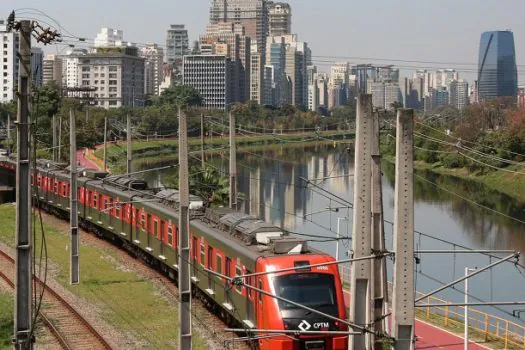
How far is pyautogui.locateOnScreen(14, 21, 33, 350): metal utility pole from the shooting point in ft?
43.3

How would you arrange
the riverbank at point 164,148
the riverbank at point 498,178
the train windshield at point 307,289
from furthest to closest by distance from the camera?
the riverbank at point 164,148 < the riverbank at point 498,178 < the train windshield at point 307,289

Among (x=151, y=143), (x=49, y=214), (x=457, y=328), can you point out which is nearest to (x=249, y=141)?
(x=151, y=143)

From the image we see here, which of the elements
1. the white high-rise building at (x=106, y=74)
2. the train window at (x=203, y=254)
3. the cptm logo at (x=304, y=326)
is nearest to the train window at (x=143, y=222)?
the train window at (x=203, y=254)

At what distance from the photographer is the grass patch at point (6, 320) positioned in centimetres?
2017

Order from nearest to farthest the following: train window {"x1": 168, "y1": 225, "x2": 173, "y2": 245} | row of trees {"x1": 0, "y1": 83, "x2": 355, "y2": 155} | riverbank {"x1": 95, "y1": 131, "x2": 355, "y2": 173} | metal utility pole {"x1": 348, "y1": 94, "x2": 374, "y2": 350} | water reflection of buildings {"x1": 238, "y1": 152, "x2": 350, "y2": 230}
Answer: metal utility pole {"x1": 348, "y1": 94, "x2": 374, "y2": 350}
train window {"x1": 168, "y1": 225, "x2": 173, "y2": 245}
water reflection of buildings {"x1": 238, "y1": 152, "x2": 350, "y2": 230}
row of trees {"x1": 0, "y1": 83, "x2": 355, "y2": 155}
riverbank {"x1": 95, "y1": 131, "x2": 355, "y2": 173}

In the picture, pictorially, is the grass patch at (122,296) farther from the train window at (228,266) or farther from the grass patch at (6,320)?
the grass patch at (6,320)

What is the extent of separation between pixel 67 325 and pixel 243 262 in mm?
5832

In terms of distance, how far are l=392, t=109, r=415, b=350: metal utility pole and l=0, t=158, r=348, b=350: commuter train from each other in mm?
3316

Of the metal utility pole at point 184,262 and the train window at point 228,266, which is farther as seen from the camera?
the train window at point 228,266

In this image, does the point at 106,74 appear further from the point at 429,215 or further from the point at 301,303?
the point at 301,303

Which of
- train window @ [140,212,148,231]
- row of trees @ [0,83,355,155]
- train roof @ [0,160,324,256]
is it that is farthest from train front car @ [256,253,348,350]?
train window @ [140,212,148,231]

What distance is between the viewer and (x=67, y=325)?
21.8m

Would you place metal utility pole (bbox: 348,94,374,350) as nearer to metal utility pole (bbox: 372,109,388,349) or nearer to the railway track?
metal utility pole (bbox: 372,109,388,349)

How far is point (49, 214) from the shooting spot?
151 feet
